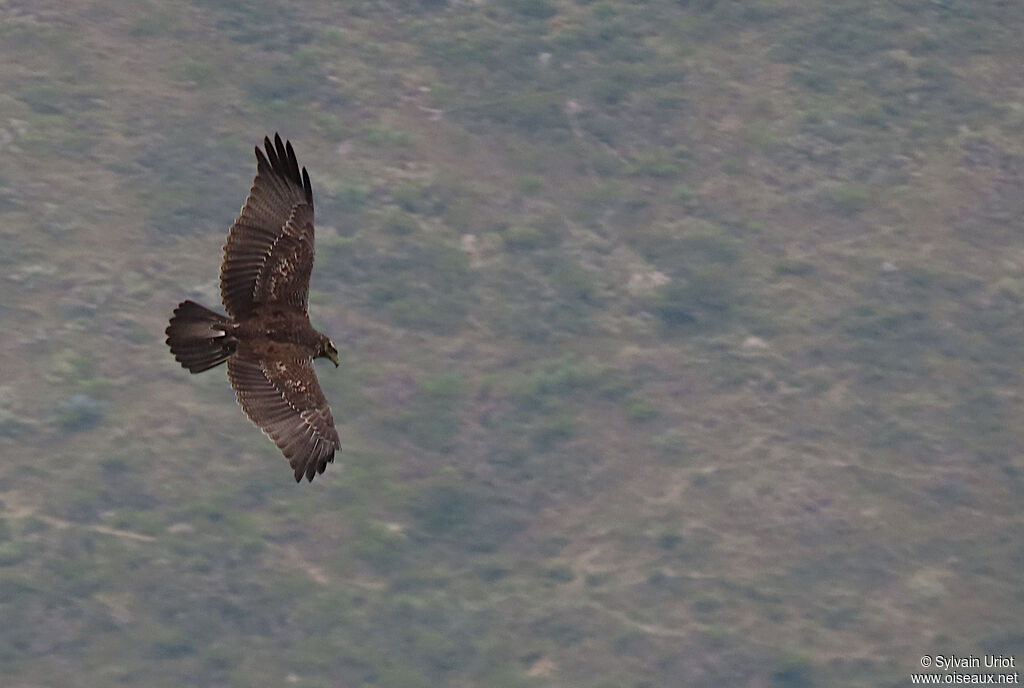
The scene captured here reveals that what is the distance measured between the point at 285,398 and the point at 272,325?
1049mm

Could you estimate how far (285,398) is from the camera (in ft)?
84.9

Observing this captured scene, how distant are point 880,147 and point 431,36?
68.2ft

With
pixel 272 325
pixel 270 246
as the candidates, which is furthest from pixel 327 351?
pixel 270 246

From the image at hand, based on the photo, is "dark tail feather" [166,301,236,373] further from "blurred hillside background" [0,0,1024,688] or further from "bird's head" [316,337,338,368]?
"blurred hillside background" [0,0,1024,688]

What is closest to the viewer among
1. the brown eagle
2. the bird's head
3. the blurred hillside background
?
the brown eagle

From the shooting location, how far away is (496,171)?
8331 centimetres

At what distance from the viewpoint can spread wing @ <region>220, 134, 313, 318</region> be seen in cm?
2644

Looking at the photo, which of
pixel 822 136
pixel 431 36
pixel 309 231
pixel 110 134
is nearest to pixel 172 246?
pixel 110 134

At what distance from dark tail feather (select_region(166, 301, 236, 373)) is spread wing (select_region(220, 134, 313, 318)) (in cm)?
75

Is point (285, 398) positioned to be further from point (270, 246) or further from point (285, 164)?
point (285, 164)

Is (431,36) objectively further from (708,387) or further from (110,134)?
(708,387)

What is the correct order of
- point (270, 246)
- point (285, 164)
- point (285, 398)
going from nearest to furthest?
point (285, 398) → point (285, 164) → point (270, 246)

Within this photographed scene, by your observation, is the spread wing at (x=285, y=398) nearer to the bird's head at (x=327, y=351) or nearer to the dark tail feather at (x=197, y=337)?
the bird's head at (x=327, y=351)

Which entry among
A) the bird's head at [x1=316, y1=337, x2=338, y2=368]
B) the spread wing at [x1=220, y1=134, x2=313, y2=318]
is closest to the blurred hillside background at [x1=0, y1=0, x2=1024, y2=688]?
the bird's head at [x1=316, y1=337, x2=338, y2=368]
